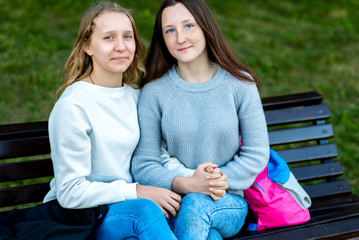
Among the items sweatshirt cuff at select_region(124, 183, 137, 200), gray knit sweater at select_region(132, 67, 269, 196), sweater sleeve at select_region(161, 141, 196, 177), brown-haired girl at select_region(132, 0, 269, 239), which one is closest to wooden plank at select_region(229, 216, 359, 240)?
brown-haired girl at select_region(132, 0, 269, 239)

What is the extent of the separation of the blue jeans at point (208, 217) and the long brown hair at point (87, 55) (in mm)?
856

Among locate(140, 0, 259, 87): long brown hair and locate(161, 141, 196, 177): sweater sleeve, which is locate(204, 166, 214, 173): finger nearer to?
locate(161, 141, 196, 177): sweater sleeve

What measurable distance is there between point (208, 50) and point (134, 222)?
1.14 m

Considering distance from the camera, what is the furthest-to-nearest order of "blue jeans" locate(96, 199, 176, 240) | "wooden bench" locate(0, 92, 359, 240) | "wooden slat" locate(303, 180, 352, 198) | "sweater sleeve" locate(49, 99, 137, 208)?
"wooden slat" locate(303, 180, 352, 198) < "wooden bench" locate(0, 92, 359, 240) < "sweater sleeve" locate(49, 99, 137, 208) < "blue jeans" locate(96, 199, 176, 240)

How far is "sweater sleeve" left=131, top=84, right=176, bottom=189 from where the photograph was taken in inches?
101

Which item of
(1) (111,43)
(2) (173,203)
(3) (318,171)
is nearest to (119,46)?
(1) (111,43)

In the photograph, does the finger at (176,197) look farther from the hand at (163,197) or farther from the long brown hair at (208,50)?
the long brown hair at (208,50)

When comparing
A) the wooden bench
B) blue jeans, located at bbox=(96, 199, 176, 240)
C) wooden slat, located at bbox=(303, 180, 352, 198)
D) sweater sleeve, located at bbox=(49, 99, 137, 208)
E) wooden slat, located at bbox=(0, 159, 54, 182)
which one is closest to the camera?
blue jeans, located at bbox=(96, 199, 176, 240)

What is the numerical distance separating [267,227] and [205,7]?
132cm

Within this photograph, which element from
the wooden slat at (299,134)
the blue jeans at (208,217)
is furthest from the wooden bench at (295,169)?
the blue jeans at (208,217)

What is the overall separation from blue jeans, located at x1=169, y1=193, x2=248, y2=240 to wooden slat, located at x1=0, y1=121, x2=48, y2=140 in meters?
1.01

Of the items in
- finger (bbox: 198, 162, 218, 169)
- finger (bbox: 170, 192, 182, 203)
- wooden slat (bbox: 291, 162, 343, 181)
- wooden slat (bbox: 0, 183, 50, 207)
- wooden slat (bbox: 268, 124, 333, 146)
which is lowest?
wooden slat (bbox: 291, 162, 343, 181)

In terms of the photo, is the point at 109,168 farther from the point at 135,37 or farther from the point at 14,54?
the point at 14,54

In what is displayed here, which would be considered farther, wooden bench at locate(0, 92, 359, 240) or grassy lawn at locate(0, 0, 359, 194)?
grassy lawn at locate(0, 0, 359, 194)
